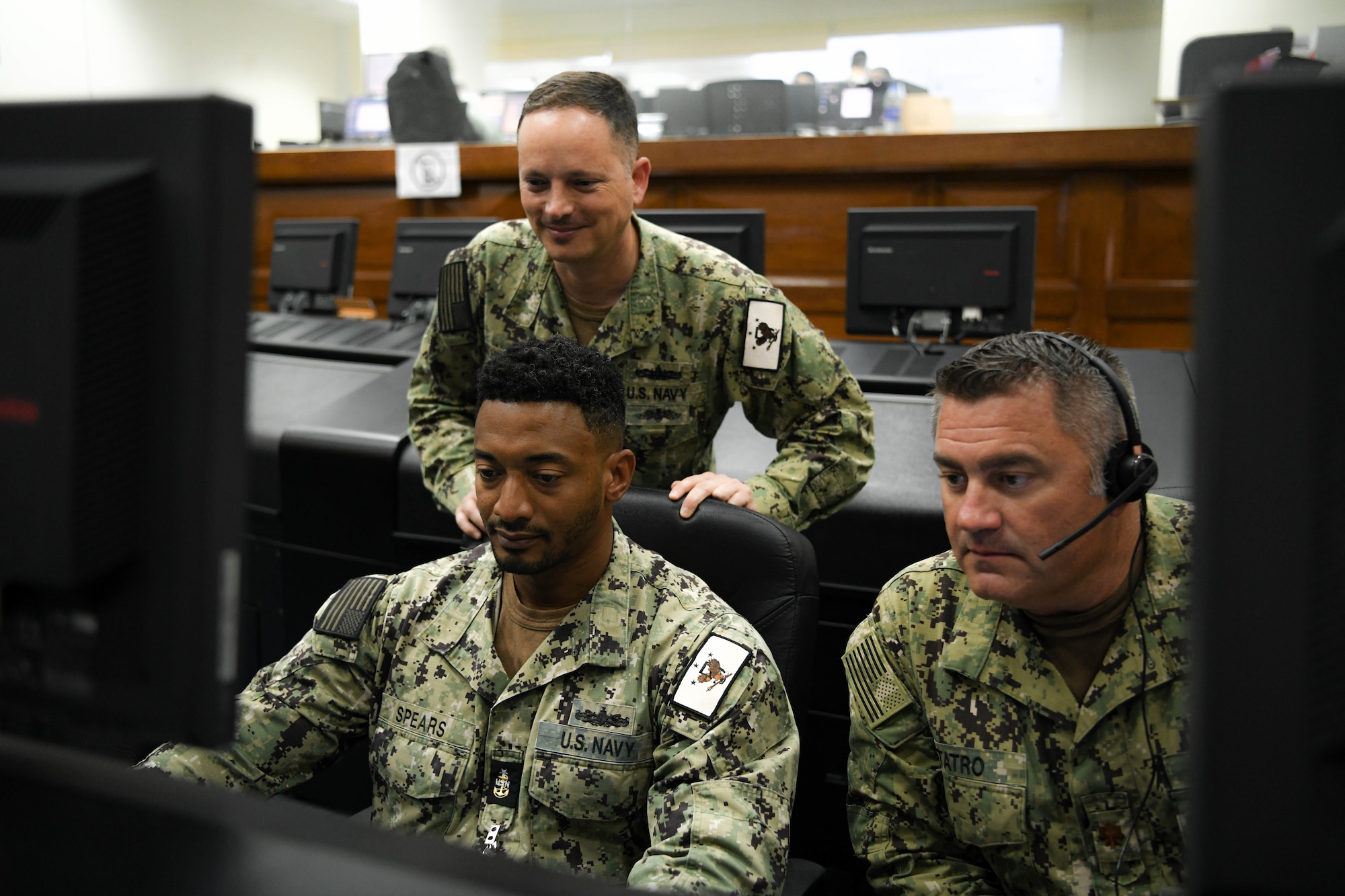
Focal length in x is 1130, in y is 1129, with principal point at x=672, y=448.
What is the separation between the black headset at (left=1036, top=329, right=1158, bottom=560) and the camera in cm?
119

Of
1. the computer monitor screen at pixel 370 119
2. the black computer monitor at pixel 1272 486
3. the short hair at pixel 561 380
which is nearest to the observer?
the black computer monitor at pixel 1272 486

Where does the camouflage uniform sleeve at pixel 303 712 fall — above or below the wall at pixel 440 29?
below

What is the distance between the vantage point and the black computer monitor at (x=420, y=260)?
11.9 feet

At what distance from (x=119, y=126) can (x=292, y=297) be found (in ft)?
→ 13.0

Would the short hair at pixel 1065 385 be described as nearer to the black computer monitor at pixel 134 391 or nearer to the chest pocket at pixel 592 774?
the chest pocket at pixel 592 774

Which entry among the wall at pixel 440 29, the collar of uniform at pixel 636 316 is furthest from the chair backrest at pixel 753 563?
the wall at pixel 440 29

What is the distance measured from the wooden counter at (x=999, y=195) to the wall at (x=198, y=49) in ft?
11.8

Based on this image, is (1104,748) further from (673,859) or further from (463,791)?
(463,791)

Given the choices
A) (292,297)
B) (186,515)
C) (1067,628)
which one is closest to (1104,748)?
(1067,628)

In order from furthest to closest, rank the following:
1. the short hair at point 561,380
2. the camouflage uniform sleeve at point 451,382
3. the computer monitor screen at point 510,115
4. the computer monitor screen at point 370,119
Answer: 1. the computer monitor screen at point 370,119
2. the computer monitor screen at point 510,115
3. the camouflage uniform sleeve at point 451,382
4. the short hair at point 561,380

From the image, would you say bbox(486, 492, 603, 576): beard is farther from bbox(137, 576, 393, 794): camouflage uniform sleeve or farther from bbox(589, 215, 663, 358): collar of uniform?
bbox(589, 215, 663, 358): collar of uniform

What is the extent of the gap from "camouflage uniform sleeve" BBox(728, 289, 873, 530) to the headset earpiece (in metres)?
0.72

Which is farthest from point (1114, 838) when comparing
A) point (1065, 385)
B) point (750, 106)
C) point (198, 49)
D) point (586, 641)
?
point (198, 49)

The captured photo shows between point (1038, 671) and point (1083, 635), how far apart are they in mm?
77
